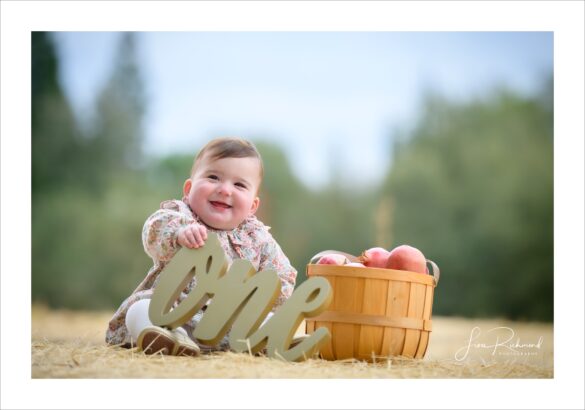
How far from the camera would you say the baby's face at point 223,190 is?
2586mm

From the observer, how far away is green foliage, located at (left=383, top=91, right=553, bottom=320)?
7824 mm

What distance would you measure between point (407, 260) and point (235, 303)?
67cm

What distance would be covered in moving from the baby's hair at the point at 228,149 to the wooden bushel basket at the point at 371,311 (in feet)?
1.67

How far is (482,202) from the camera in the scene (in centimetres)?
851

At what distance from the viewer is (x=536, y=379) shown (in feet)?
7.61

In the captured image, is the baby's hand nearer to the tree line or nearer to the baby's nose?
the baby's nose

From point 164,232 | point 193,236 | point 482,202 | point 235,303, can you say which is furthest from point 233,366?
point 482,202

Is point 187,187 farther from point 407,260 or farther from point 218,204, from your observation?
point 407,260

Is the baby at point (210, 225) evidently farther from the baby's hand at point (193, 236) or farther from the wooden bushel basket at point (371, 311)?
the wooden bushel basket at point (371, 311)

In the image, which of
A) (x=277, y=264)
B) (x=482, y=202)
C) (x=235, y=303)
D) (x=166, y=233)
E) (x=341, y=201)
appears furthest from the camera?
(x=341, y=201)

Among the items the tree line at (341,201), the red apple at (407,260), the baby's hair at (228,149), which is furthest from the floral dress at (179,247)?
the tree line at (341,201)

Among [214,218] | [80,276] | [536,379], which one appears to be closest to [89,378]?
[214,218]

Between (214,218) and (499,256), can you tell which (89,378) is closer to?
(214,218)
